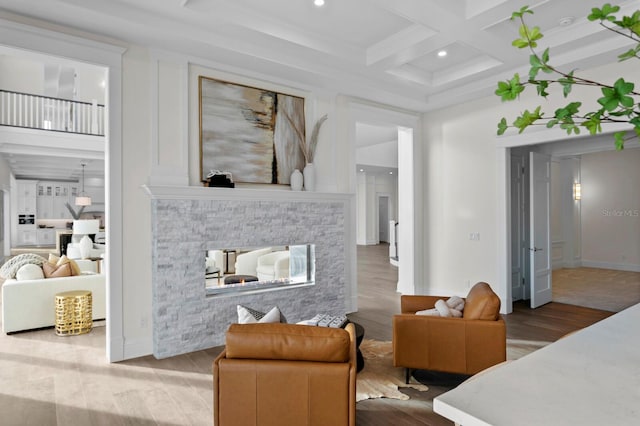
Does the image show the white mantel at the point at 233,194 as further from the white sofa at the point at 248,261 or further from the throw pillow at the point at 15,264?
the throw pillow at the point at 15,264

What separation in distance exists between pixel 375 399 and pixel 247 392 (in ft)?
4.33

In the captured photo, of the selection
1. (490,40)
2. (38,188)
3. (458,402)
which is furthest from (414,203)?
(38,188)

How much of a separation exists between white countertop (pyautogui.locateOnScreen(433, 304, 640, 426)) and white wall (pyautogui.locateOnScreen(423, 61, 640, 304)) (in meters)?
4.64

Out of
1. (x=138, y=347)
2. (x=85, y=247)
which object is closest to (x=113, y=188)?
(x=138, y=347)

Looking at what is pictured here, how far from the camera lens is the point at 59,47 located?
3.54m

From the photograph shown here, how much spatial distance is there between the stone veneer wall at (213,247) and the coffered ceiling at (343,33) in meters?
1.63

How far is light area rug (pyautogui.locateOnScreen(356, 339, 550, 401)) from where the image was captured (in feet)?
10.2

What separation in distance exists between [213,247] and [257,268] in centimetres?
67

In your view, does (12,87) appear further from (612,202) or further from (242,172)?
(612,202)

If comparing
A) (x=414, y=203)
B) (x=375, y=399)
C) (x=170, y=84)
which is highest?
(x=170, y=84)

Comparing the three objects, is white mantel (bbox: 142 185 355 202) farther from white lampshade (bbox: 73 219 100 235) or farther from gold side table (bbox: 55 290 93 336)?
white lampshade (bbox: 73 219 100 235)

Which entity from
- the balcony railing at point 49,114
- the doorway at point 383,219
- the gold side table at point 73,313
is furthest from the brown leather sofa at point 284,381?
the doorway at point 383,219

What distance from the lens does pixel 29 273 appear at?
196 inches

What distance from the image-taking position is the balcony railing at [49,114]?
812 centimetres
